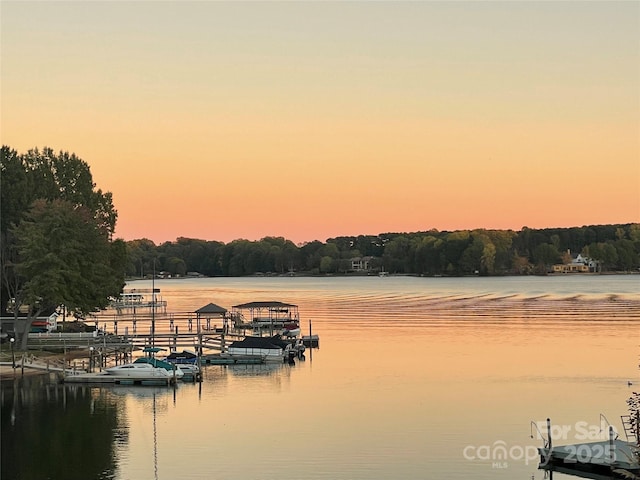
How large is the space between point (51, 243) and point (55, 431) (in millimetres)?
22094

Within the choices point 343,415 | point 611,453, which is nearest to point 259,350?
point 343,415

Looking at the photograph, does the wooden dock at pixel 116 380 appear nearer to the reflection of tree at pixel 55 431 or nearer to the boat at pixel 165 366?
the boat at pixel 165 366

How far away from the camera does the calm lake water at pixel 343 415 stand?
30.2 metres

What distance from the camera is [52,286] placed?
54.0 m

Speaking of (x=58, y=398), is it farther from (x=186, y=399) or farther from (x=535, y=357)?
(x=535, y=357)

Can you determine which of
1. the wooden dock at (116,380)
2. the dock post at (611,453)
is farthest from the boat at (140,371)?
the dock post at (611,453)

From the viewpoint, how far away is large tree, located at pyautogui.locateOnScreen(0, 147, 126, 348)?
54.7 metres

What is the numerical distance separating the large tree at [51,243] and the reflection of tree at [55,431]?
8.42 m

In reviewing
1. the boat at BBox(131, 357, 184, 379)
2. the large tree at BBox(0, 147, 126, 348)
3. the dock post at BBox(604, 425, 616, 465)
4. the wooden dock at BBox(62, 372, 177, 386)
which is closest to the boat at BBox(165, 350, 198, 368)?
the boat at BBox(131, 357, 184, 379)

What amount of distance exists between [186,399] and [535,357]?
25252 mm

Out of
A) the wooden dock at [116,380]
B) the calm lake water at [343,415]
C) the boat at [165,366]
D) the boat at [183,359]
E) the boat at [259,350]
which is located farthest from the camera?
the boat at [259,350]

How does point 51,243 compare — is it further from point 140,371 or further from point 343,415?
point 343,415

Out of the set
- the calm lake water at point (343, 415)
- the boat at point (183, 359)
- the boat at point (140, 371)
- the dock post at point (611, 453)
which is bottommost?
the calm lake water at point (343, 415)

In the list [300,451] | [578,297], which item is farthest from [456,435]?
[578,297]
